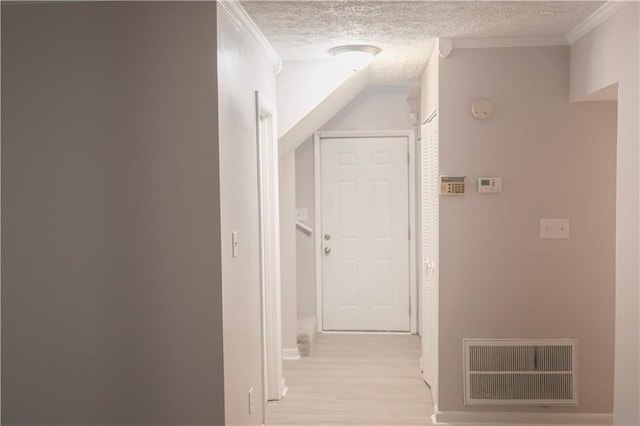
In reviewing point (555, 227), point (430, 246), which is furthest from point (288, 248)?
point (555, 227)

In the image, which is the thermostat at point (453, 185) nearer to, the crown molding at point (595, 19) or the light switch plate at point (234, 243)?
the crown molding at point (595, 19)

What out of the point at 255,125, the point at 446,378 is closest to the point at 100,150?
the point at 255,125

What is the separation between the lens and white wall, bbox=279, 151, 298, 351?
4.85 m

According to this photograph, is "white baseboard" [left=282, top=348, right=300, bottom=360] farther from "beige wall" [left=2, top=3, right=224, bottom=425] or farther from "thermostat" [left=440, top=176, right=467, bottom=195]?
"beige wall" [left=2, top=3, right=224, bottom=425]

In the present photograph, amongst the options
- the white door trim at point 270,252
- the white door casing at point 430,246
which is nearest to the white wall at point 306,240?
the white door casing at point 430,246

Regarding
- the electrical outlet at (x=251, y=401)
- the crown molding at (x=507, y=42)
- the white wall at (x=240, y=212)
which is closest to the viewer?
the white wall at (x=240, y=212)

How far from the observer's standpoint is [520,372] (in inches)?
141

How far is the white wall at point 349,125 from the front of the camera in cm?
577

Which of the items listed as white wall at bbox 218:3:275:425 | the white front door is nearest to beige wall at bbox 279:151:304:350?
the white front door

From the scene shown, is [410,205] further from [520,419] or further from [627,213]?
[627,213]

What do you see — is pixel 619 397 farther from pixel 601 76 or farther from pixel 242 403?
pixel 242 403

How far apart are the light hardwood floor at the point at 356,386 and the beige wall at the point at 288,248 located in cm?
28

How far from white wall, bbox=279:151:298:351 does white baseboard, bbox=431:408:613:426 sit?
1654 mm

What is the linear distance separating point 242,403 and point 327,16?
1950 mm
